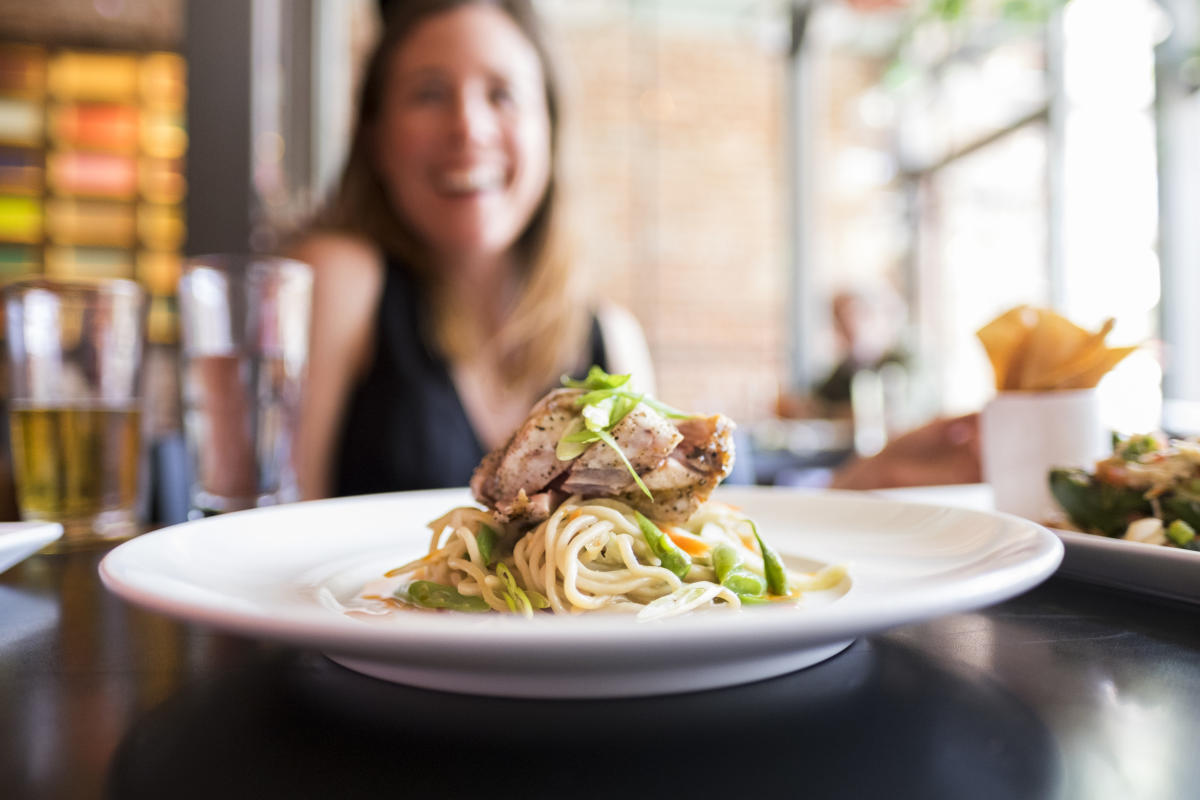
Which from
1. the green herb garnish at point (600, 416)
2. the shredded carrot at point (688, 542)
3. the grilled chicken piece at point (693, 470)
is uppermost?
the green herb garnish at point (600, 416)

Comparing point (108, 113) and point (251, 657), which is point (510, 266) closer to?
point (251, 657)

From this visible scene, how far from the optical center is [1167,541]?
0.83 metres

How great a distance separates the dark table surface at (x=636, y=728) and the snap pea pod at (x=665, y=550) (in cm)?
22

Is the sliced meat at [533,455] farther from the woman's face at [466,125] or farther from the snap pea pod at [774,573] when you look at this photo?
Answer: the woman's face at [466,125]

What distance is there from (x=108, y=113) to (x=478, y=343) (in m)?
6.04

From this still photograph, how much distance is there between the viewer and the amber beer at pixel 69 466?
3.98 feet

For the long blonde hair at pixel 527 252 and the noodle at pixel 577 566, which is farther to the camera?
the long blonde hair at pixel 527 252

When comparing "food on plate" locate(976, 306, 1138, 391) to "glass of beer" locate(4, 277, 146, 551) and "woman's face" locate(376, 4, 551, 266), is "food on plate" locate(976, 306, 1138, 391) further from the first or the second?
"woman's face" locate(376, 4, 551, 266)

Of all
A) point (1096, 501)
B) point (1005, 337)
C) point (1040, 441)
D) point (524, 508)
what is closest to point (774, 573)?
point (524, 508)

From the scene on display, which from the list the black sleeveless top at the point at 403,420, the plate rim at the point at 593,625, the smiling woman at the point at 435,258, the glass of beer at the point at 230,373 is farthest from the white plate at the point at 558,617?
the smiling woman at the point at 435,258

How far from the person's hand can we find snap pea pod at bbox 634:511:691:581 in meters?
0.89

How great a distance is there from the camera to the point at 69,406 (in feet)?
4.04

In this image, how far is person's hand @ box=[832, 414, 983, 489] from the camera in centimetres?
160

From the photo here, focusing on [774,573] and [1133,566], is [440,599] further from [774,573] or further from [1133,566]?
[1133,566]
